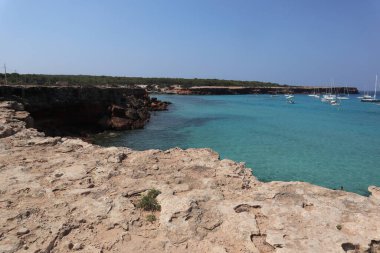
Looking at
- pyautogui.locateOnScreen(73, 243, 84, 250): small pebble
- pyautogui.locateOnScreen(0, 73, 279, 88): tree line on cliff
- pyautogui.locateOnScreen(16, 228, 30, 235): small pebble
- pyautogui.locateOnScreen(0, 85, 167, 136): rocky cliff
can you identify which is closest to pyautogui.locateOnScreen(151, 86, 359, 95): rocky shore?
pyautogui.locateOnScreen(0, 73, 279, 88): tree line on cliff

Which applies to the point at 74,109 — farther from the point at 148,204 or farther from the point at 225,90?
the point at 225,90

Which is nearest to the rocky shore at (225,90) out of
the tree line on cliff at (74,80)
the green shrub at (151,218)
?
the tree line on cliff at (74,80)

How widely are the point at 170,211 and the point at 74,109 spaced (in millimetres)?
26221

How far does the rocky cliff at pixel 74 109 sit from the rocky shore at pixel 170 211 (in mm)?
18169

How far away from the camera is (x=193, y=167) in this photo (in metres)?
7.86

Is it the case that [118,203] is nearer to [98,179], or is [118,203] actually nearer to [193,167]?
[98,179]

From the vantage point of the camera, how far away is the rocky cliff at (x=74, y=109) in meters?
24.8

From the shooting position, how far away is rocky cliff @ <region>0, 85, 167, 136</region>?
24.8 metres

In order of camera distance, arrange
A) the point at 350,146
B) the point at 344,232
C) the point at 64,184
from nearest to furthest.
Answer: the point at 344,232 → the point at 64,184 → the point at 350,146

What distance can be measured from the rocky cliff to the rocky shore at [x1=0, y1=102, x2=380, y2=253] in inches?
715

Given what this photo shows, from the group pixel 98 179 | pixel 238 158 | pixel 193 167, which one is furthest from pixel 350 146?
pixel 98 179

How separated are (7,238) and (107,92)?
100ft

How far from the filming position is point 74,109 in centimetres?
2936

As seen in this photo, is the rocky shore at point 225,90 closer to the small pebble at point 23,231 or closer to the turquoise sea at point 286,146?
the turquoise sea at point 286,146
